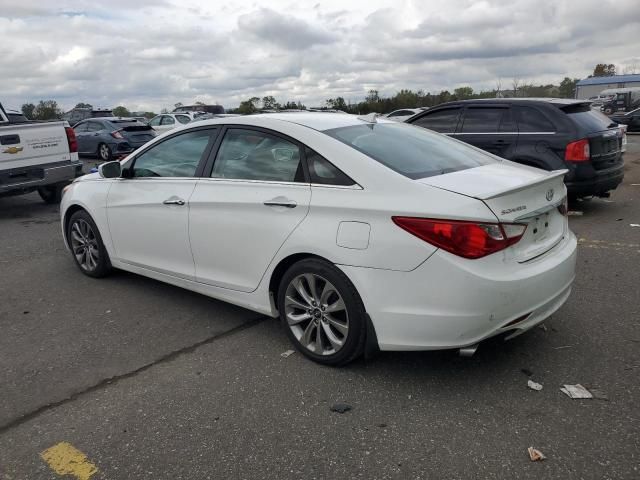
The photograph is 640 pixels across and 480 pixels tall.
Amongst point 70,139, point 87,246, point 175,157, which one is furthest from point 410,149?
point 70,139

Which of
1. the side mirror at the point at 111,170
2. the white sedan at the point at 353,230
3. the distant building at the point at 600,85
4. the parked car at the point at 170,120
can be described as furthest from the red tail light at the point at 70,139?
the distant building at the point at 600,85

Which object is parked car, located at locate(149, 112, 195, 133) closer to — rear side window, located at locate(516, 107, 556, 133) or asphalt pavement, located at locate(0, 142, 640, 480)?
rear side window, located at locate(516, 107, 556, 133)

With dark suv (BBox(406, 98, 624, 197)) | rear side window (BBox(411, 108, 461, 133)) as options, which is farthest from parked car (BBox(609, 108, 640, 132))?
rear side window (BBox(411, 108, 461, 133))

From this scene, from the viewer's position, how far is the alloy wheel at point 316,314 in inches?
135

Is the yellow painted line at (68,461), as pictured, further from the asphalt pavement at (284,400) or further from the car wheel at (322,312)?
the car wheel at (322,312)

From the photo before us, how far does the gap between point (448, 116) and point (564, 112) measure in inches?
72.9

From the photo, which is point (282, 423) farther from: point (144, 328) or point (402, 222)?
point (144, 328)

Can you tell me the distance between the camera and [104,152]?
18266 mm

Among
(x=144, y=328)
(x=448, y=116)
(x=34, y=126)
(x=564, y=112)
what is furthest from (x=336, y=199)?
(x=34, y=126)

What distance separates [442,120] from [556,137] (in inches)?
77.8

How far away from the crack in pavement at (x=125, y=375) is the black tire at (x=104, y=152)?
1545 centimetres

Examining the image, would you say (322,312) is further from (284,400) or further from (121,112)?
(121,112)

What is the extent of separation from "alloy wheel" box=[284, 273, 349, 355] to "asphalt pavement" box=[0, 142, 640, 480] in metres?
0.18

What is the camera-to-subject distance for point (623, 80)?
62625 mm
